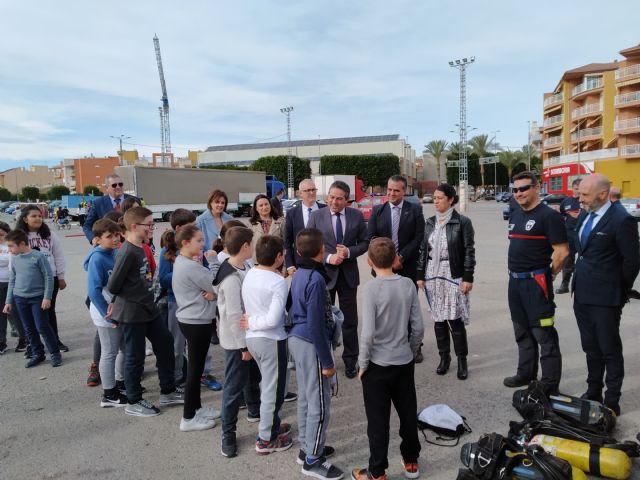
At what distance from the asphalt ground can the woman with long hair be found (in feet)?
1.20

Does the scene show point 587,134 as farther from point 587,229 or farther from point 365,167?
point 587,229

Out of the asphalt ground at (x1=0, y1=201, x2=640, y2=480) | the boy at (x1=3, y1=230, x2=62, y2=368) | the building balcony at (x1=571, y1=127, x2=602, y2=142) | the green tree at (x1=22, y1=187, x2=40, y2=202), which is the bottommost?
the asphalt ground at (x1=0, y1=201, x2=640, y2=480)

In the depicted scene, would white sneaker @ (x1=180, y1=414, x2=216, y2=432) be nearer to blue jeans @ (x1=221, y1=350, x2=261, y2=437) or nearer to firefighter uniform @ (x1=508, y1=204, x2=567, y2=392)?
blue jeans @ (x1=221, y1=350, x2=261, y2=437)

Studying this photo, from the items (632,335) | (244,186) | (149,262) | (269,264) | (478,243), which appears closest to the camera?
(269,264)

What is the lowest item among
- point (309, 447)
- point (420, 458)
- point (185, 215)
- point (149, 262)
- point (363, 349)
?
point (420, 458)

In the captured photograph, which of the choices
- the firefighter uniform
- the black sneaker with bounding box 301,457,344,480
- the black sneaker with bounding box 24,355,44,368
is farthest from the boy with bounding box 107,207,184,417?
the firefighter uniform

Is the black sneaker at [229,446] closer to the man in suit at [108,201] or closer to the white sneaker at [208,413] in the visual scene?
the white sneaker at [208,413]

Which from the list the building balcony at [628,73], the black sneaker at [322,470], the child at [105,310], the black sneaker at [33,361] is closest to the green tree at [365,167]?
the building balcony at [628,73]

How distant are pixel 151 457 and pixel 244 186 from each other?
3435 centimetres

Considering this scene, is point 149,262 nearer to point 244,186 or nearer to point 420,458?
point 420,458

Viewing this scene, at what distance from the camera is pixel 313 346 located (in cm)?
303

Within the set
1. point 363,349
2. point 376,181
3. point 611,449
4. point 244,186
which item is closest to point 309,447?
point 363,349

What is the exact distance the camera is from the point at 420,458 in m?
3.21

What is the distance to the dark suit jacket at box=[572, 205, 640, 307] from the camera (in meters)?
3.57
